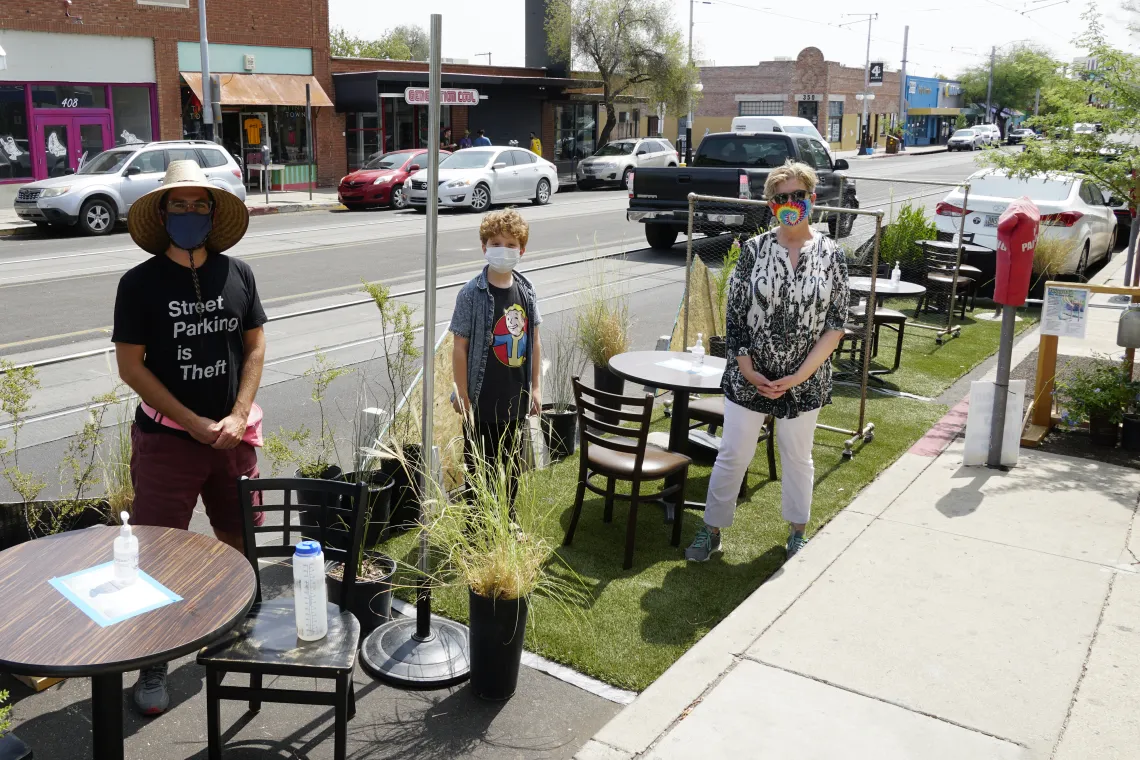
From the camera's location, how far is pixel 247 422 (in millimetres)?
4414

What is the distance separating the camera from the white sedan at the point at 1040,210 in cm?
1442

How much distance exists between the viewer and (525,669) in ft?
15.0

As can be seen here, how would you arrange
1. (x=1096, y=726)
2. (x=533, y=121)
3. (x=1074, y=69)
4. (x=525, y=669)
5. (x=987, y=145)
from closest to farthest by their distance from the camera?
1. (x=1096, y=726)
2. (x=525, y=669)
3. (x=1074, y=69)
4. (x=987, y=145)
5. (x=533, y=121)

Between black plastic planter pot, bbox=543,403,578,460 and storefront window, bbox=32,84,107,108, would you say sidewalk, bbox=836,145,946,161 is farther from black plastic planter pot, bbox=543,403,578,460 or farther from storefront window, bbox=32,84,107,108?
black plastic planter pot, bbox=543,403,578,460

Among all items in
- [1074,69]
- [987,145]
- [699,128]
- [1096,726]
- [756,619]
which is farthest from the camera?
[699,128]

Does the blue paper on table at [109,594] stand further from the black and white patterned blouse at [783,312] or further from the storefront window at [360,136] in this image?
the storefront window at [360,136]

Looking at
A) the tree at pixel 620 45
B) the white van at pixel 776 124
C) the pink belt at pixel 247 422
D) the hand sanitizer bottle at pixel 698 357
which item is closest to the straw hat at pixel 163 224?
the pink belt at pixel 247 422

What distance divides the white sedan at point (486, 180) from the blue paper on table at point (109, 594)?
21.8m

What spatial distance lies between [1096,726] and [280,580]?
12.4ft

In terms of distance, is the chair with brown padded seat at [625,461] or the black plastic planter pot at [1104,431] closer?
the chair with brown padded seat at [625,461]

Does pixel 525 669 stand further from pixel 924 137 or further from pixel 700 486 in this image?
pixel 924 137

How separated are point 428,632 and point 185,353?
1.63 m

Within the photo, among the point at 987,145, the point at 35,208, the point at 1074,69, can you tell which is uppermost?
the point at 1074,69

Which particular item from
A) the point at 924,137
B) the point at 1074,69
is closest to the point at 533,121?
the point at 1074,69
